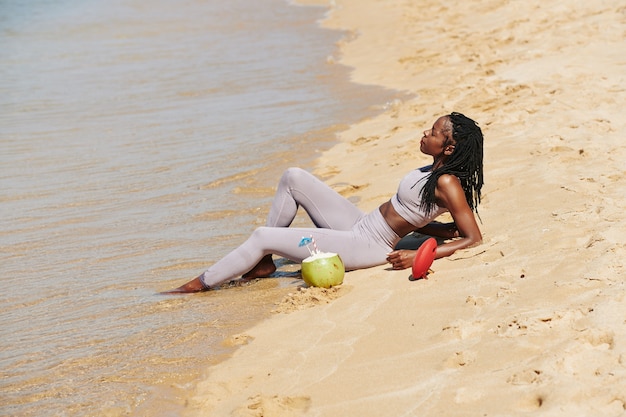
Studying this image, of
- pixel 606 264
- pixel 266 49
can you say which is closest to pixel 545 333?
pixel 606 264

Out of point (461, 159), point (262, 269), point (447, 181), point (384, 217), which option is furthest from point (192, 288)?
point (461, 159)

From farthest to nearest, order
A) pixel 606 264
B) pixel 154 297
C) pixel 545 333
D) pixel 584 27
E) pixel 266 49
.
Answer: pixel 266 49, pixel 584 27, pixel 154 297, pixel 606 264, pixel 545 333

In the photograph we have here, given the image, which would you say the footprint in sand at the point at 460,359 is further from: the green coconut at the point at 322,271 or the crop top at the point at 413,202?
the crop top at the point at 413,202

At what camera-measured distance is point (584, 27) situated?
10.7 m

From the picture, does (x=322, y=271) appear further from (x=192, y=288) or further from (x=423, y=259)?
(x=192, y=288)

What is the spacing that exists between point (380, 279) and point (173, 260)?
1594mm

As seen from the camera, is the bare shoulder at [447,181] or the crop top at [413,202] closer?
the bare shoulder at [447,181]

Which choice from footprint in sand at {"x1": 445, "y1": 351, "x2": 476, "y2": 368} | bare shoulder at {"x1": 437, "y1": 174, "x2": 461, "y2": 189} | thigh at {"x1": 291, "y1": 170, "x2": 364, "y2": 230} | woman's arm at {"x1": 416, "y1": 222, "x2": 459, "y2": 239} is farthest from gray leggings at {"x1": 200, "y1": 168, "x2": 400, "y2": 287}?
footprint in sand at {"x1": 445, "y1": 351, "x2": 476, "y2": 368}

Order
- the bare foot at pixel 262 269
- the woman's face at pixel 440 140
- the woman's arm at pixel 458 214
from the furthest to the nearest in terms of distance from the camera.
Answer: the bare foot at pixel 262 269 → the woman's face at pixel 440 140 → the woman's arm at pixel 458 214

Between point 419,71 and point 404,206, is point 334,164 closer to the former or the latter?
point 404,206

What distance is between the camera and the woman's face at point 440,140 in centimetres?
488

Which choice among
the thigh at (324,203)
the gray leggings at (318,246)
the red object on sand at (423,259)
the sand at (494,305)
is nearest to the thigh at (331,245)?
the gray leggings at (318,246)

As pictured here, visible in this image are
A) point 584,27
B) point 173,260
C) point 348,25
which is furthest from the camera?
point 348,25

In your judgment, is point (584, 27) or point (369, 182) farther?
point (584, 27)
